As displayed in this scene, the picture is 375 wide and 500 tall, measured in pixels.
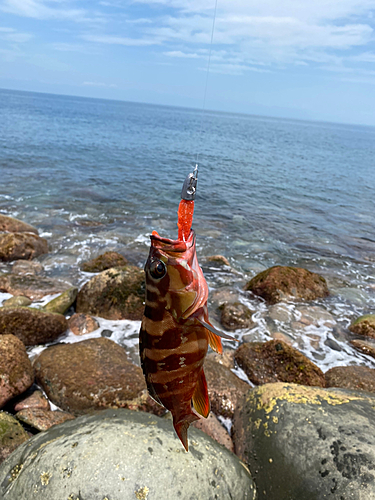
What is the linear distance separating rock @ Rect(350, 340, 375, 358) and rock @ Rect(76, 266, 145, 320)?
610 centimetres

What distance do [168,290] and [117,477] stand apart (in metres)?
2.59

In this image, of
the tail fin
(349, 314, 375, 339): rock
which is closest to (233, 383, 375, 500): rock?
the tail fin

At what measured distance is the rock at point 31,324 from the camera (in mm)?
7328

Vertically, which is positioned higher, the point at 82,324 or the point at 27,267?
the point at 82,324

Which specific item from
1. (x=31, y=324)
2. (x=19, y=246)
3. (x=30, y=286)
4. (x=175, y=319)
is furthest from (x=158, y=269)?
(x=19, y=246)

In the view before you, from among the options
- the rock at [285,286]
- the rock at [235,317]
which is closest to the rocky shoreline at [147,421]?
the rock at [235,317]

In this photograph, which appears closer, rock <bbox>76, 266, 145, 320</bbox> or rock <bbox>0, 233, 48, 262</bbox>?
rock <bbox>76, 266, 145, 320</bbox>

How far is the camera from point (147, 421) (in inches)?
167

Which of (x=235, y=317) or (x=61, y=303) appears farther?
(x=235, y=317)

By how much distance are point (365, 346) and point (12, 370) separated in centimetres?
865

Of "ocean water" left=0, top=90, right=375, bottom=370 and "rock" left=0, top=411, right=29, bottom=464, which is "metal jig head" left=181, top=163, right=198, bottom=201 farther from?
"ocean water" left=0, top=90, right=375, bottom=370

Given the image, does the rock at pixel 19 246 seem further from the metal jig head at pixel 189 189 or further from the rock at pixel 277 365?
the metal jig head at pixel 189 189

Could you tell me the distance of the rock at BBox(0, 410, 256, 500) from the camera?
11.0ft

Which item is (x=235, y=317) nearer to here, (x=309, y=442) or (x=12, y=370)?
(x=309, y=442)
